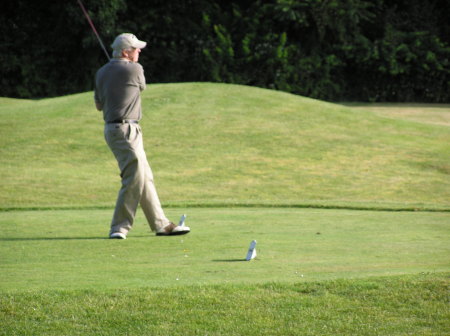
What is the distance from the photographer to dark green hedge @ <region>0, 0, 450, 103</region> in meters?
35.3

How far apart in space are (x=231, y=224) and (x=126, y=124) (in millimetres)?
1813

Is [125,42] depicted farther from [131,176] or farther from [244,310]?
[244,310]

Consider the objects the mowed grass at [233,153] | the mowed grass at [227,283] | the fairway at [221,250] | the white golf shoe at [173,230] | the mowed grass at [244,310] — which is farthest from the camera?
the mowed grass at [233,153]

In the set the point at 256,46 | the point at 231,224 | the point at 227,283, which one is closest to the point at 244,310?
the point at 227,283

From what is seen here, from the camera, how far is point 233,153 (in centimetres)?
1805

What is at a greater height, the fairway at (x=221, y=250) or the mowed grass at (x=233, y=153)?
the fairway at (x=221, y=250)

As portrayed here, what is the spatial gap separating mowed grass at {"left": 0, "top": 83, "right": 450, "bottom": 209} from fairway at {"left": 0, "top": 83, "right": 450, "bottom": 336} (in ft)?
0.20

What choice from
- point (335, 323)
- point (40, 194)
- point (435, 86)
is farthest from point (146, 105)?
point (435, 86)

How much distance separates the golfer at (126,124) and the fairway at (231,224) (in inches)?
11.5

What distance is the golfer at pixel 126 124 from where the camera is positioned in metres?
8.24

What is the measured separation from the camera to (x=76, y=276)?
5.77 meters

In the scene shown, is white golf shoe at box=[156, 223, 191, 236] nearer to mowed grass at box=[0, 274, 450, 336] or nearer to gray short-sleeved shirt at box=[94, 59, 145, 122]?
gray short-sleeved shirt at box=[94, 59, 145, 122]

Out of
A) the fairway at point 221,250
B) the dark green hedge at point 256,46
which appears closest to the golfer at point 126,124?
the fairway at point 221,250

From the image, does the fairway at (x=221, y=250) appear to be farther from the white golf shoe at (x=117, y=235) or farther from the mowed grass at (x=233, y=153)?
the mowed grass at (x=233, y=153)
